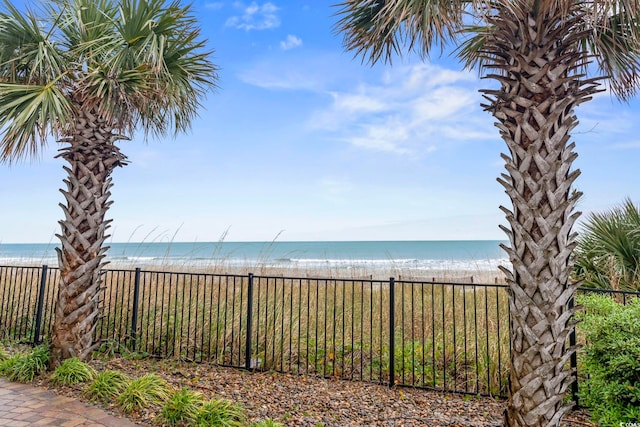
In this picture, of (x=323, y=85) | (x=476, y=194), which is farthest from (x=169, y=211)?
(x=476, y=194)

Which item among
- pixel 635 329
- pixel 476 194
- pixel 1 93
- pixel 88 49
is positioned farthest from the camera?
pixel 476 194

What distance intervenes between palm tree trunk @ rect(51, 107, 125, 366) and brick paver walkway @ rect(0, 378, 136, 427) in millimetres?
597

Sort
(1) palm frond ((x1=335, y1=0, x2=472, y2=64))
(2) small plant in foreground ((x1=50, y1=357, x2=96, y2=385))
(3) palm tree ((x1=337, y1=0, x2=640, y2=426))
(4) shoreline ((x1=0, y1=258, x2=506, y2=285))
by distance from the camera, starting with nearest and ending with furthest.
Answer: (3) palm tree ((x1=337, y1=0, x2=640, y2=426)), (1) palm frond ((x1=335, y1=0, x2=472, y2=64)), (2) small plant in foreground ((x1=50, y1=357, x2=96, y2=385)), (4) shoreline ((x1=0, y1=258, x2=506, y2=285))

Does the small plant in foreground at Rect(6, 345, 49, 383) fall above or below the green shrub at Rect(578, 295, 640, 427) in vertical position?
below

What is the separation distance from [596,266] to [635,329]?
361 cm

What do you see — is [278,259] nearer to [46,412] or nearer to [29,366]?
[29,366]

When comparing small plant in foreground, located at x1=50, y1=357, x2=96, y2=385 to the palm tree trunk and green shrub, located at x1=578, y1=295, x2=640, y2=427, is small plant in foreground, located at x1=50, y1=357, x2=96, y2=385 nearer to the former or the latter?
the palm tree trunk

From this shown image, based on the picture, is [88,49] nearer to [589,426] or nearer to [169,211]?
[589,426]

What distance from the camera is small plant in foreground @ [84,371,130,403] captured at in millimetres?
3661

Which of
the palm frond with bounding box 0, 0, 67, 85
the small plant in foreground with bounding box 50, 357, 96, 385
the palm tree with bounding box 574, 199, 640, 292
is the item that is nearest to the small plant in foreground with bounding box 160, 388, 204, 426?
the small plant in foreground with bounding box 50, 357, 96, 385

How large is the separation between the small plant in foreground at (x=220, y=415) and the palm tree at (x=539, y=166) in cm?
235

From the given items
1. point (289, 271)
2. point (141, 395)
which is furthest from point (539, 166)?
point (289, 271)

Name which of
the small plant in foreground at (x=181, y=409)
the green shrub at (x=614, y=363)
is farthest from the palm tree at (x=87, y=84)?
the green shrub at (x=614, y=363)

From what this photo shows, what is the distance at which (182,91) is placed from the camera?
4953 mm
